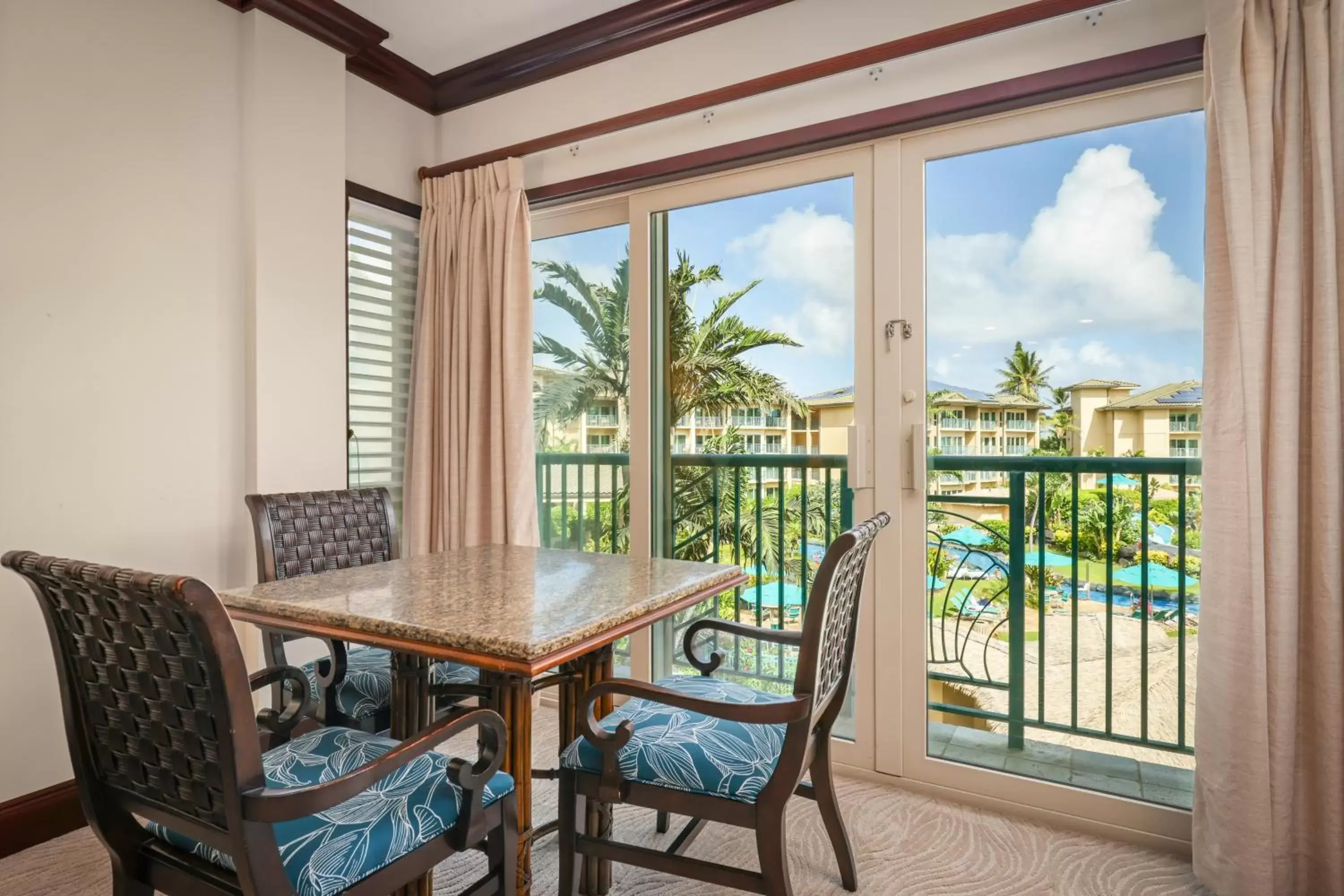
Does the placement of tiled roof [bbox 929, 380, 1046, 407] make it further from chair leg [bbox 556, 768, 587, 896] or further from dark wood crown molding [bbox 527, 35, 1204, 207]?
chair leg [bbox 556, 768, 587, 896]

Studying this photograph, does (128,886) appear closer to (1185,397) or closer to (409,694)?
(409,694)

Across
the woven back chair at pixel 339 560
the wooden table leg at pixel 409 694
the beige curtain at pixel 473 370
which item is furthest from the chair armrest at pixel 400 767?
the beige curtain at pixel 473 370

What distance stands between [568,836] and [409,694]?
0.49m

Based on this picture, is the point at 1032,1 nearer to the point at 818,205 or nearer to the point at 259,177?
the point at 818,205

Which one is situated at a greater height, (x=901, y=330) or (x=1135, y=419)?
(x=901, y=330)

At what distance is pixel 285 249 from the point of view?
266 centimetres

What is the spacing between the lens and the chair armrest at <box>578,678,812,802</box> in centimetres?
133

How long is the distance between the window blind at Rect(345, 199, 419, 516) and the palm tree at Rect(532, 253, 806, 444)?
0.61m

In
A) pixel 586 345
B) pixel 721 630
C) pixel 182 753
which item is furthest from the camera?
pixel 586 345

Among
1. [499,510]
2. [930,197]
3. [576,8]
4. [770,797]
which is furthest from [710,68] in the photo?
[770,797]

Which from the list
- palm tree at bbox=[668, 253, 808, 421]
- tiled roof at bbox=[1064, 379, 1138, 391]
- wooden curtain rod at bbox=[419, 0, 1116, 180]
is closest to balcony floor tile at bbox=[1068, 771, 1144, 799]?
tiled roof at bbox=[1064, 379, 1138, 391]

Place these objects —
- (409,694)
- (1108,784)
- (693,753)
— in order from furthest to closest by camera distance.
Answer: (1108,784), (409,694), (693,753)

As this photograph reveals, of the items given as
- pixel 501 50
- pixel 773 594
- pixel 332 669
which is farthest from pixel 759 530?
pixel 501 50

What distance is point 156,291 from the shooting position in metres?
2.34
